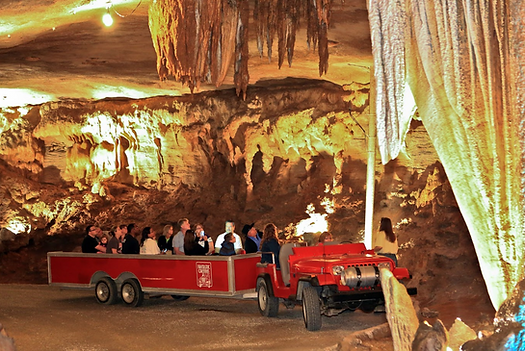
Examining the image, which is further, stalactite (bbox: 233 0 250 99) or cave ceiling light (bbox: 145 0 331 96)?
stalactite (bbox: 233 0 250 99)

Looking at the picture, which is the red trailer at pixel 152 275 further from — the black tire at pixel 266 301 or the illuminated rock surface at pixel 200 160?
the illuminated rock surface at pixel 200 160

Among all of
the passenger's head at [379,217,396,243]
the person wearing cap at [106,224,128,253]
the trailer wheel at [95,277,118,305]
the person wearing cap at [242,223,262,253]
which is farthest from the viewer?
the person wearing cap at [106,224,128,253]

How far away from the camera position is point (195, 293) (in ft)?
36.0

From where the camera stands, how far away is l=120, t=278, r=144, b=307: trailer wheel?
1185cm

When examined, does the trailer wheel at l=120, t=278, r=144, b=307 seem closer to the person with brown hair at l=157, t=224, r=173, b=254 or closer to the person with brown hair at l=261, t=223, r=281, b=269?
the person with brown hair at l=157, t=224, r=173, b=254

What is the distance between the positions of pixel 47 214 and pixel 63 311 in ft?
28.7

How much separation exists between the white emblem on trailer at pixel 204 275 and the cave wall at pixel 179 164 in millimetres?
6504

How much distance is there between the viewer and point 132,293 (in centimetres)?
1194

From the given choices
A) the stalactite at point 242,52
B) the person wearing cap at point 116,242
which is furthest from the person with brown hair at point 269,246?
the person wearing cap at point 116,242

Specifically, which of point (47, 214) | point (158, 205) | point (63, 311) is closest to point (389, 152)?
point (63, 311)

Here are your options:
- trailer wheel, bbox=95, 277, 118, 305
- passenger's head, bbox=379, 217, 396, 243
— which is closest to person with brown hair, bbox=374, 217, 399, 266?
passenger's head, bbox=379, 217, 396, 243

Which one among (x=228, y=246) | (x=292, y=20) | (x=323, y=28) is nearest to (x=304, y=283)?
(x=228, y=246)

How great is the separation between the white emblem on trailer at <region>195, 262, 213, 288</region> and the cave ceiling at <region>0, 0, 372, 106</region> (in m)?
3.93

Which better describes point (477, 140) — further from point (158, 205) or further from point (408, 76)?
point (158, 205)
